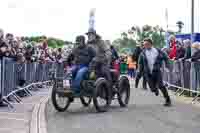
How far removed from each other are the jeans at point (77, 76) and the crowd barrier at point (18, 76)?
207cm

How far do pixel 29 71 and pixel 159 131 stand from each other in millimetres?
11371

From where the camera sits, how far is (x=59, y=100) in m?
13.9

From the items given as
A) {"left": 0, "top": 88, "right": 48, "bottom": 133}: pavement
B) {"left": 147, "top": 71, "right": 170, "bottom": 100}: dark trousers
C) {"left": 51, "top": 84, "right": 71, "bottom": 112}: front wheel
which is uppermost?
{"left": 147, "top": 71, "right": 170, "bottom": 100}: dark trousers

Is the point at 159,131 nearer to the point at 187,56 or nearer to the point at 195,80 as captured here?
the point at 195,80

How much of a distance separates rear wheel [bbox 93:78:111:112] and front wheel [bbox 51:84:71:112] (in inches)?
30.8

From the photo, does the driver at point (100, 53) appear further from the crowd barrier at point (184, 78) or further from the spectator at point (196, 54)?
the spectator at point (196, 54)

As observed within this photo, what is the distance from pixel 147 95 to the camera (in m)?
19.6

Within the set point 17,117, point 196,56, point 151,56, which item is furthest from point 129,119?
point 196,56

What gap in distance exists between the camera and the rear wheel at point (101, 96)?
13.5 metres

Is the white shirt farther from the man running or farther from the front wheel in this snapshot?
the front wheel

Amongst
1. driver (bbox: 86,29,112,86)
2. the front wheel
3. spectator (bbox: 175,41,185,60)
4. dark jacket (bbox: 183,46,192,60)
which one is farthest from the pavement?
spectator (bbox: 175,41,185,60)

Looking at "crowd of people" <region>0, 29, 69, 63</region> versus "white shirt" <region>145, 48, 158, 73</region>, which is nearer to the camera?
"crowd of people" <region>0, 29, 69, 63</region>

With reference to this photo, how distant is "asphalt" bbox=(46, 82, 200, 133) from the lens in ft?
34.8

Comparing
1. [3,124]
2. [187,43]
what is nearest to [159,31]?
[187,43]
